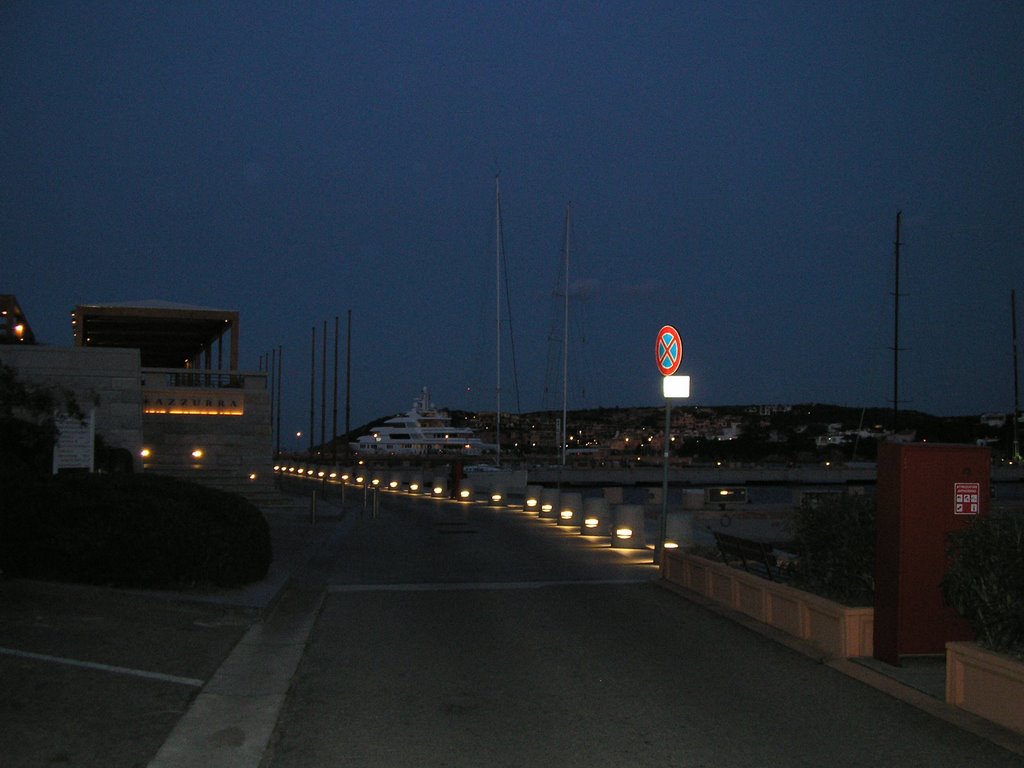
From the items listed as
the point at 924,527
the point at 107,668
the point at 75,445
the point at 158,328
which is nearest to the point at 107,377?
the point at 75,445

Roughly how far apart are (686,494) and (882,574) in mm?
28845

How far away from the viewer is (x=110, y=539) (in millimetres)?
12469

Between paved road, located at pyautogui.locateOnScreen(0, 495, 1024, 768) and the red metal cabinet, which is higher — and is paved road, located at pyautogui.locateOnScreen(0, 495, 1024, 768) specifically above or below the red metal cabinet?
below

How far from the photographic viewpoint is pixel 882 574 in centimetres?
923

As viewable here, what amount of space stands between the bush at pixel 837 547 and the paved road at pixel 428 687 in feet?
2.81

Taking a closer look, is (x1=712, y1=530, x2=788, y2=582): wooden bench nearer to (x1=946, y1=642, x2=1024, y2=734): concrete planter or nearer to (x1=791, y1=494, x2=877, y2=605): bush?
(x1=791, y1=494, x2=877, y2=605): bush

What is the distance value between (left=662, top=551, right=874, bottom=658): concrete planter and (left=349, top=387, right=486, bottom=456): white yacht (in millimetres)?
90243

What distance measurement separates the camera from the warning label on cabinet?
356 inches

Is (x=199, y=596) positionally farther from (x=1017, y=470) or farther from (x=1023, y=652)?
(x=1017, y=470)

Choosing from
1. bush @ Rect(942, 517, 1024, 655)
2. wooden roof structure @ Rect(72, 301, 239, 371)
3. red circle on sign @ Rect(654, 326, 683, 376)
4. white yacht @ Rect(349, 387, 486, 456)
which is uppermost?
wooden roof structure @ Rect(72, 301, 239, 371)

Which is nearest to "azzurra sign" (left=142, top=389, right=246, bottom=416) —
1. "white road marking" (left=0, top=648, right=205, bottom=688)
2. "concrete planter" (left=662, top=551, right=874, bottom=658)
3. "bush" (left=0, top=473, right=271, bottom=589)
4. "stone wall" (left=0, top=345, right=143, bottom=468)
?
"stone wall" (left=0, top=345, right=143, bottom=468)

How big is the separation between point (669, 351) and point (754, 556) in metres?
4.90

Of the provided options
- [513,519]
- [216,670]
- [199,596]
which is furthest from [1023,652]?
[513,519]

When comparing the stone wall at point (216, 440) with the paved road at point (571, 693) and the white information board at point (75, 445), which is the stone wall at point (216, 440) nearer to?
the white information board at point (75, 445)
